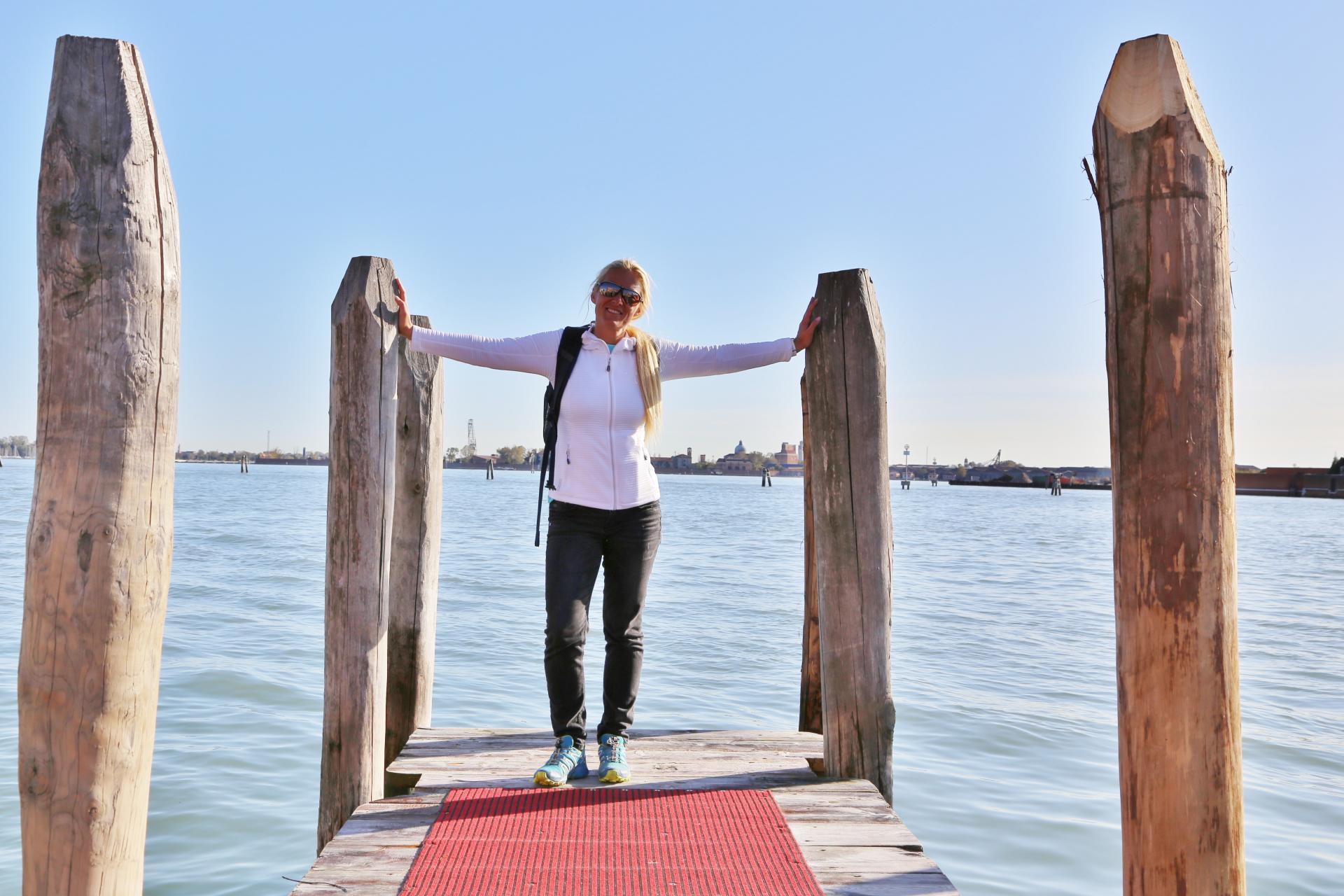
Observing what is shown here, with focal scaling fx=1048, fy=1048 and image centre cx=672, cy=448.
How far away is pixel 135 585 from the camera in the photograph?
9.17 feet

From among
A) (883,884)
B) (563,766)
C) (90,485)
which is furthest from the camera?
(563,766)

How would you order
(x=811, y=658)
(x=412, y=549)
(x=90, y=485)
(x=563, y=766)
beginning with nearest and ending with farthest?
(x=90, y=485), (x=563, y=766), (x=412, y=549), (x=811, y=658)

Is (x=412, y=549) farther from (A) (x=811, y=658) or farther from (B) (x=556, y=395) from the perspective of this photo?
(A) (x=811, y=658)

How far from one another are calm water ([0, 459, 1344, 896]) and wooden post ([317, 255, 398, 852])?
7.37 ft

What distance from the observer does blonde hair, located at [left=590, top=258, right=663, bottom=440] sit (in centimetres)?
430

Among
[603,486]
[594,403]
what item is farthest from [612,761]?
[594,403]

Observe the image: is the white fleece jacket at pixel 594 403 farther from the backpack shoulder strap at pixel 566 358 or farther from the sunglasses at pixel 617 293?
the sunglasses at pixel 617 293

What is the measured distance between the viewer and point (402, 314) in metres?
4.41

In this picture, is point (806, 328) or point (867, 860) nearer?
point (867, 860)

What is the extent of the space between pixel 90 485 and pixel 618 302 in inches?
84.1

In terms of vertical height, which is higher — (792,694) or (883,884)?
(883,884)

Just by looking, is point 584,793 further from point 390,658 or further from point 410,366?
point 410,366

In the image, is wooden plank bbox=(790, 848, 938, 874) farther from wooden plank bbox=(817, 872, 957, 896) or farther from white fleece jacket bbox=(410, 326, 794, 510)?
white fleece jacket bbox=(410, 326, 794, 510)

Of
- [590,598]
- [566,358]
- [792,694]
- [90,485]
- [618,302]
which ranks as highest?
[618,302]
